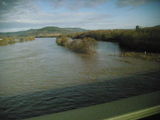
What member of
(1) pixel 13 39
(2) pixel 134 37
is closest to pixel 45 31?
(1) pixel 13 39

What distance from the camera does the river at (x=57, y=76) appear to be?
1438 mm

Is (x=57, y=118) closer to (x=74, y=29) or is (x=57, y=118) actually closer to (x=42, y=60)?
(x=42, y=60)

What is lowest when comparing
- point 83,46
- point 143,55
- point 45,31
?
point 143,55

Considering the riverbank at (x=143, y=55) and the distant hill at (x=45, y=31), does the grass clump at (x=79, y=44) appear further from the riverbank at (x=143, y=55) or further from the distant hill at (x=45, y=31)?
the riverbank at (x=143, y=55)

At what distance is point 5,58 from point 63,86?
573mm

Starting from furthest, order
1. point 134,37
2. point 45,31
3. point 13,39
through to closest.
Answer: point 134,37 < point 45,31 < point 13,39

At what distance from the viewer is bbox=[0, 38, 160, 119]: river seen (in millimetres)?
1438

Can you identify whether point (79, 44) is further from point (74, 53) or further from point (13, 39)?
point (13, 39)

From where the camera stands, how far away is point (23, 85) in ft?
5.04

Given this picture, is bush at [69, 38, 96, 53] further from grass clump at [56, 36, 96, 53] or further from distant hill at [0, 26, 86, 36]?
distant hill at [0, 26, 86, 36]

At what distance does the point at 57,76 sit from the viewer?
67.9 inches

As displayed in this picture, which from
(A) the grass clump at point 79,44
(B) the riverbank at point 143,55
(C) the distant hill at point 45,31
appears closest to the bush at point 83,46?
(A) the grass clump at point 79,44

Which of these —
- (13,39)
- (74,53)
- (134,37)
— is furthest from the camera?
(134,37)

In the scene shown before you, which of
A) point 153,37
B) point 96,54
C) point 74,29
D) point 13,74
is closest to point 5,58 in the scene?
point 13,74
